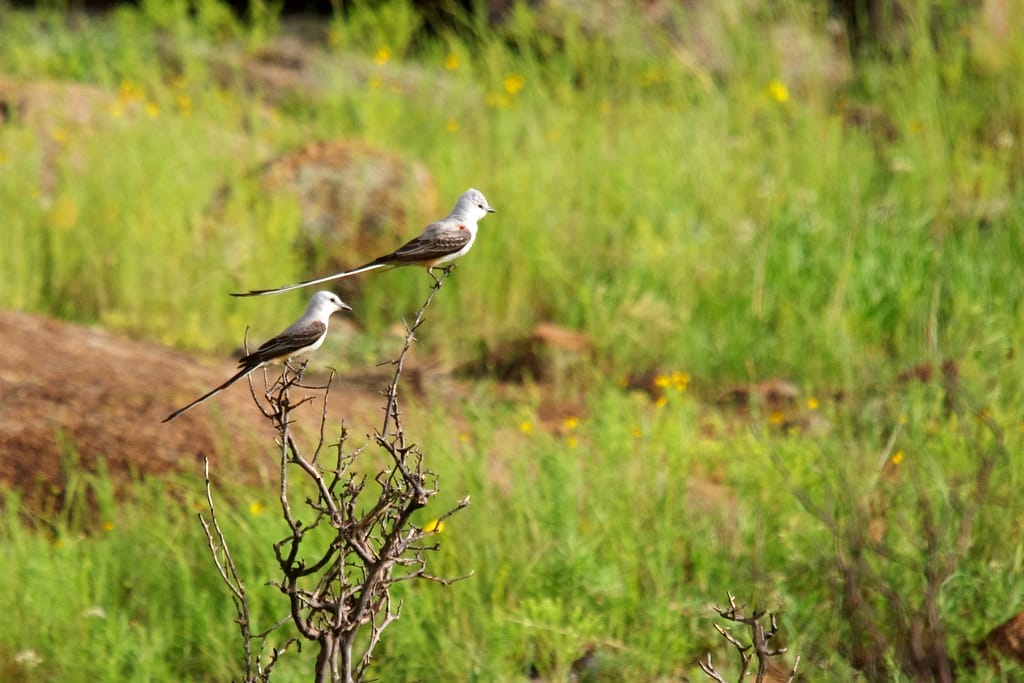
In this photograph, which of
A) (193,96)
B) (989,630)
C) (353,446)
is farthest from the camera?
(193,96)

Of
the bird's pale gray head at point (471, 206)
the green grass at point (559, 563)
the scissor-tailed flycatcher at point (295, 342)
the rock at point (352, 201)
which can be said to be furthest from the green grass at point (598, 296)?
the scissor-tailed flycatcher at point (295, 342)

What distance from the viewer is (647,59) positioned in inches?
366

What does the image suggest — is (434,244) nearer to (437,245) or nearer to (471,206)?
(437,245)

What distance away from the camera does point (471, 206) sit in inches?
103

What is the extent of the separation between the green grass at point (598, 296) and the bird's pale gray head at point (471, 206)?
3.00 feet

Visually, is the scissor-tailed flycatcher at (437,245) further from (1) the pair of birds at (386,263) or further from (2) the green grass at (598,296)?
(2) the green grass at (598,296)

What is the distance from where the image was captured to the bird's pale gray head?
2592mm

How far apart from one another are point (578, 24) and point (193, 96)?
105 inches

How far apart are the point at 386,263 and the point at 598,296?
3.90 metres

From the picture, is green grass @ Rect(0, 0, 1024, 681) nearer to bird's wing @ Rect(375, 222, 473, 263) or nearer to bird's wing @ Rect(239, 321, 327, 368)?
bird's wing @ Rect(375, 222, 473, 263)

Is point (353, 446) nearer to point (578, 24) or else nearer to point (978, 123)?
point (978, 123)

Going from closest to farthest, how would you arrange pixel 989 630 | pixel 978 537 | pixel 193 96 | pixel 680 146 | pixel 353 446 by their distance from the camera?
pixel 989 630 < pixel 978 537 < pixel 353 446 < pixel 680 146 < pixel 193 96

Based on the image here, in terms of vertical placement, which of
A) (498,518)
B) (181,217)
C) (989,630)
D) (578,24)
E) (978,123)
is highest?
(578,24)

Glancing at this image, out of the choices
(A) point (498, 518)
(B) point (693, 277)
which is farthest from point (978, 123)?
(A) point (498, 518)
